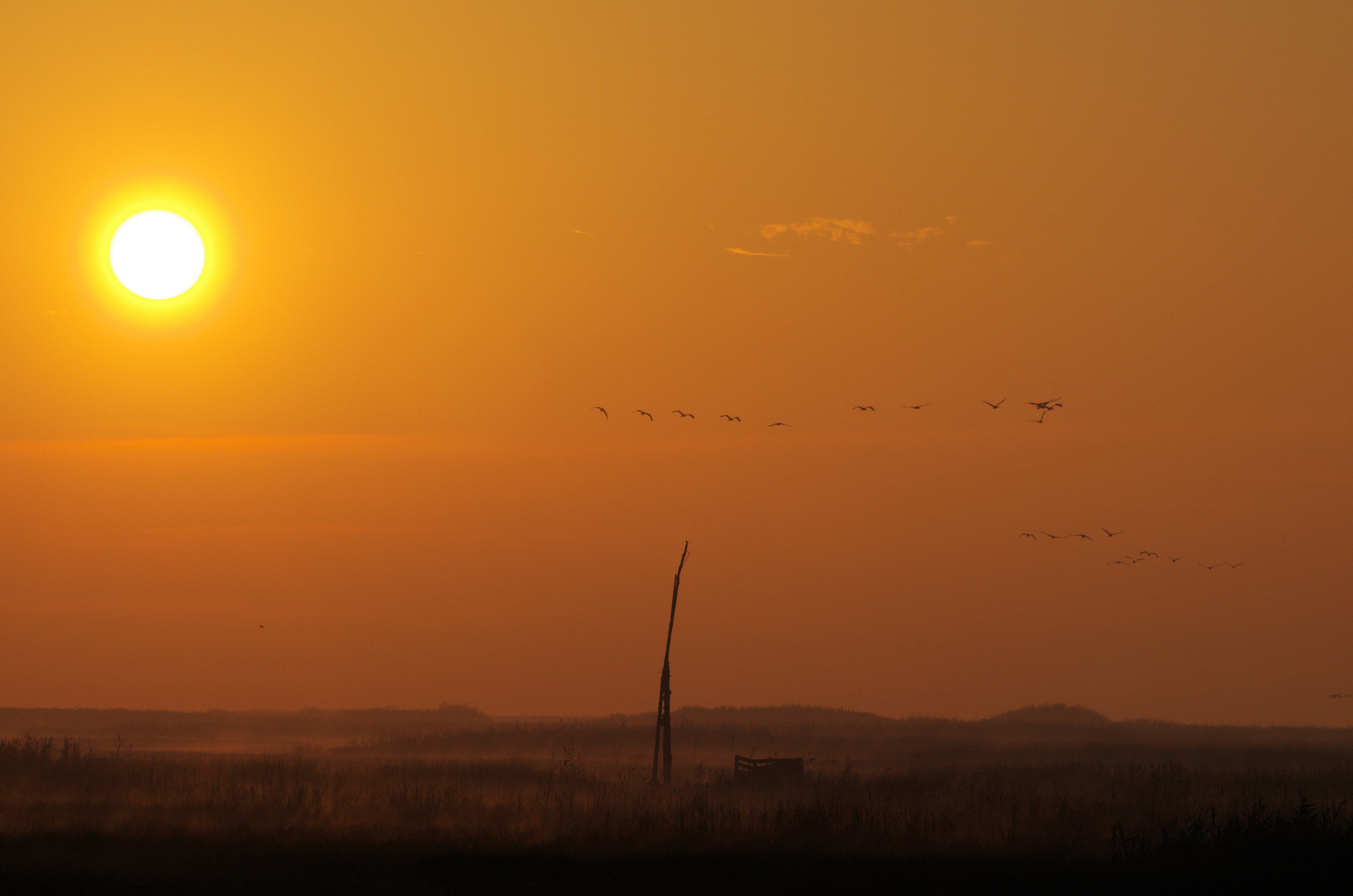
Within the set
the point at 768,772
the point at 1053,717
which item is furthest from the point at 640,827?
the point at 1053,717

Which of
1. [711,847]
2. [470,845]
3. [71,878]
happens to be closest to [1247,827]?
[711,847]

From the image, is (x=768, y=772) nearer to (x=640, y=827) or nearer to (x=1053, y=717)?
(x=640, y=827)

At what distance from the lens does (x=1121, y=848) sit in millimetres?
21172

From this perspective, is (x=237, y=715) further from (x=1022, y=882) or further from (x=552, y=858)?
(x=1022, y=882)

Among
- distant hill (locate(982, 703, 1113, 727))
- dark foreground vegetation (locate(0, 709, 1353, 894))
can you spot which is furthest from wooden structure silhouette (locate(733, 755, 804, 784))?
distant hill (locate(982, 703, 1113, 727))

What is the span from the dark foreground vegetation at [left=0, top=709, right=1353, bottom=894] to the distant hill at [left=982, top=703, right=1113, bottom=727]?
29.8 metres

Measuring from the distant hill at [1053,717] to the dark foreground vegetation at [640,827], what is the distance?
29826mm

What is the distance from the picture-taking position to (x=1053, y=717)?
7581cm

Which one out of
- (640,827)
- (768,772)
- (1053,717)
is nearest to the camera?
(640,827)

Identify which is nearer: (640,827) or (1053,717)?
(640,827)

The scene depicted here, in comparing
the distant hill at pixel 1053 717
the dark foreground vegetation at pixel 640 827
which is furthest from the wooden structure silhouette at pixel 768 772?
the distant hill at pixel 1053 717

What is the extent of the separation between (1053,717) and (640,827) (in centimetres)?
5799

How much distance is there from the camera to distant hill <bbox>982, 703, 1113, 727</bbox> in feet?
230

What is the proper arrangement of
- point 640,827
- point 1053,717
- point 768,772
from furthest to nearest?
1. point 1053,717
2. point 768,772
3. point 640,827
